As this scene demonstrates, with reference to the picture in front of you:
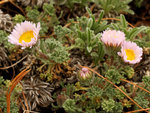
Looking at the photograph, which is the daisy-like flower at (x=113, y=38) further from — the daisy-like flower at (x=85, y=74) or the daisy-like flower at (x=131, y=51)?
the daisy-like flower at (x=85, y=74)

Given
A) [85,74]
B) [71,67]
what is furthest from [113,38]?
[71,67]

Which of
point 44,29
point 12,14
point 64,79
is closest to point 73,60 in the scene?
point 64,79

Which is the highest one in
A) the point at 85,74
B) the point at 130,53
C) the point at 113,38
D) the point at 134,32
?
the point at 134,32

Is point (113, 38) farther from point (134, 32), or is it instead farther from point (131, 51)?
point (134, 32)

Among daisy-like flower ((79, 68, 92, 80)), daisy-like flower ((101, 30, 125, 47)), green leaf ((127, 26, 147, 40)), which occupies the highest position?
green leaf ((127, 26, 147, 40))

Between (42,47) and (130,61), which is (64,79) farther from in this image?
(130,61)

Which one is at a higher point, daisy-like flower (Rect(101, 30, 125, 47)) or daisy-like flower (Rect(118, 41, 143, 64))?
daisy-like flower (Rect(101, 30, 125, 47))

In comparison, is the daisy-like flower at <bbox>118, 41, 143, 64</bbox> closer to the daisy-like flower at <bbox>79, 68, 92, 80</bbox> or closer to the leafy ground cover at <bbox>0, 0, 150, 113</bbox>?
the leafy ground cover at <bbox>0, 0, 150, 113</bbox>

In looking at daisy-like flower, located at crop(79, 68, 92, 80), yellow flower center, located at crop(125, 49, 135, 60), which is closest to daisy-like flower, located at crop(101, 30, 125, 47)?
yellow flower center, located at crop(125, 49, 135, 60)

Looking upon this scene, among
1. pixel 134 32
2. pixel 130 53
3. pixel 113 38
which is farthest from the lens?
pixel 134 32
